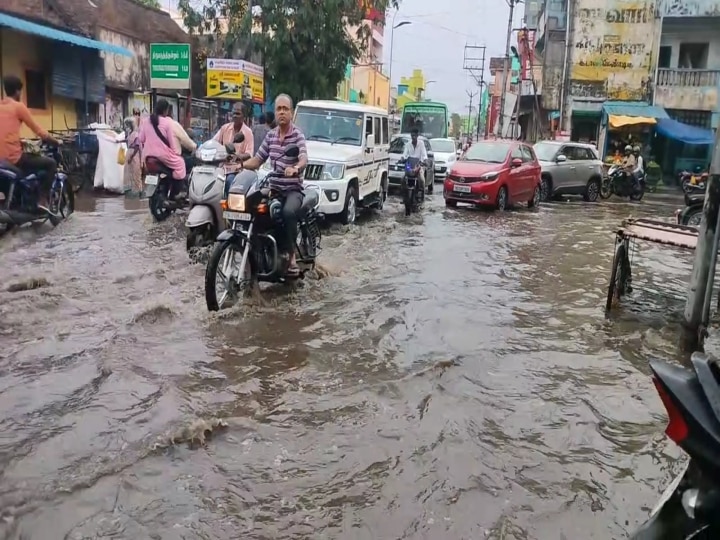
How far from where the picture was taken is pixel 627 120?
1034 inches

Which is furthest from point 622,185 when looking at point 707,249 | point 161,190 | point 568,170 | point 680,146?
point 707,249

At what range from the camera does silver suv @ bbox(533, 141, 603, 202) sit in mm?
19453

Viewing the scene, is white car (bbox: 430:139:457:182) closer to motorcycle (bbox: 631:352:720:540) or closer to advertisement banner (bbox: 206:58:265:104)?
advertisement banner (bbox: 206:58:265:104)

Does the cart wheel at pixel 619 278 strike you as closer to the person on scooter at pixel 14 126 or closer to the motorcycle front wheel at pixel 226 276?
the motorcycle front wheel at pixel 226 276

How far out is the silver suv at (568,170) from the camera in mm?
19453

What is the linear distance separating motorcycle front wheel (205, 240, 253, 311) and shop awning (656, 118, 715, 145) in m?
24.5

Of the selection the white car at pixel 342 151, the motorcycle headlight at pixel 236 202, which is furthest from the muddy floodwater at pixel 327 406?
the white car at pixel 342 151

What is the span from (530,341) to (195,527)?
370cm

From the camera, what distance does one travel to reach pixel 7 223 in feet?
30.1

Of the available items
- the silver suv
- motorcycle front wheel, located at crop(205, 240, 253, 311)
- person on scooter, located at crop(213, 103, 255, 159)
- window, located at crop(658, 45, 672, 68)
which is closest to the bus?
window, located at crop(658, 45, 672, 68)

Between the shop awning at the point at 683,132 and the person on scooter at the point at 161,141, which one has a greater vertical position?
the shop awning at the point at 683,132

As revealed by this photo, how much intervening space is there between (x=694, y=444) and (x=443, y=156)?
23623mm

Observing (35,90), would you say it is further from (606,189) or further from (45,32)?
(606,189)

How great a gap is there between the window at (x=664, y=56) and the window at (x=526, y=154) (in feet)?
50.4
